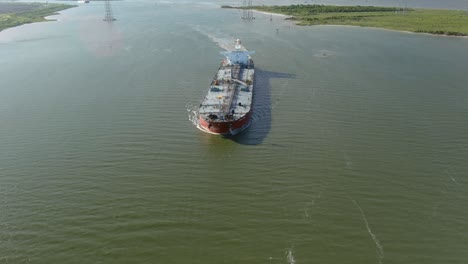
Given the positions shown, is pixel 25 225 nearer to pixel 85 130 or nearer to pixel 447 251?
pixel 85 130

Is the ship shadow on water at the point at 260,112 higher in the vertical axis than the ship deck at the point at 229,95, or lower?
lower

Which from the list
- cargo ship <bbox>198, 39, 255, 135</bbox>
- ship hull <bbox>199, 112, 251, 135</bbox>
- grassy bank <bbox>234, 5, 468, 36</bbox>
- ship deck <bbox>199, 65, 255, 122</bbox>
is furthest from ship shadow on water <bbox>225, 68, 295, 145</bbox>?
grassy bank <bbox>234, 5, 468, 36</bbox>

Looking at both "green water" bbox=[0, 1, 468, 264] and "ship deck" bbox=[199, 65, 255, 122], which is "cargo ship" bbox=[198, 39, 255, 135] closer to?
"ship deck" bbox=[199, 65, 255, 122]

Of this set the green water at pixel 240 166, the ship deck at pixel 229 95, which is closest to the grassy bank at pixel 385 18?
the green water at pixel 240 166

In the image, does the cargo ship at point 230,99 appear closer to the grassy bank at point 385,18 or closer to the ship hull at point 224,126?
the ship hull at point 224,126

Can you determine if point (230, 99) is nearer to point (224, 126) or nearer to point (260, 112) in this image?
point (260, 112)

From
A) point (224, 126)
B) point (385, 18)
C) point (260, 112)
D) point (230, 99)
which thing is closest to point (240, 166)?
point (224, 126)

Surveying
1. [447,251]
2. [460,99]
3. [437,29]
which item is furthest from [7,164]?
[437,29]

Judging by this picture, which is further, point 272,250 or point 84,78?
point 84,78
